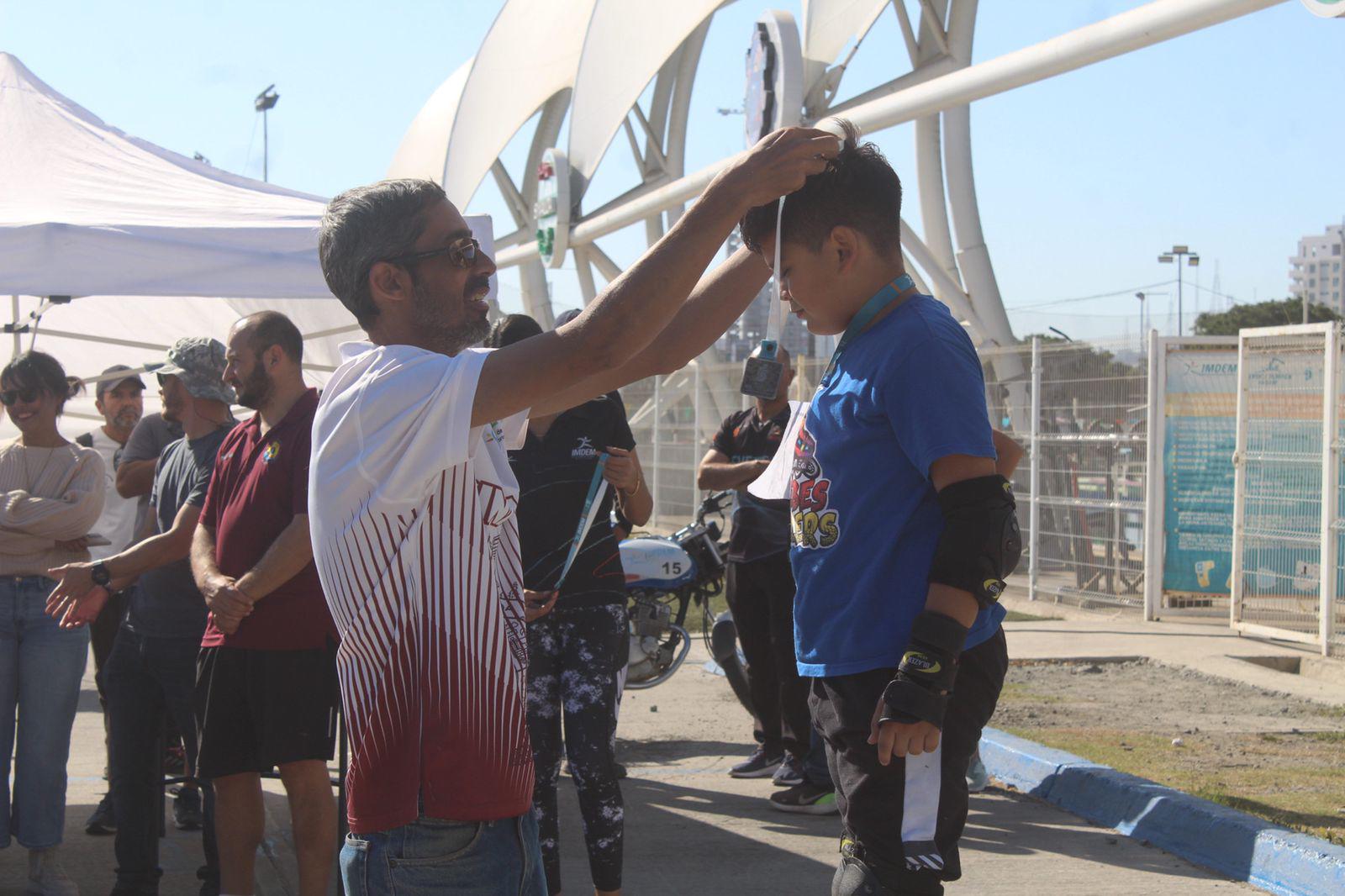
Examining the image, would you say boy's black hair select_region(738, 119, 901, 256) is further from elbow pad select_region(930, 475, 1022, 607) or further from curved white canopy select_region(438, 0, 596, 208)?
curved white canopy select_region(438, 0, 596, 208)

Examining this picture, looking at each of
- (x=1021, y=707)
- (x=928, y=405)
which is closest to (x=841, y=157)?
(x=928, y=405)

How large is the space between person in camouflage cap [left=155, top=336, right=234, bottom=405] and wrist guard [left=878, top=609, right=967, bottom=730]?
11.2 ft

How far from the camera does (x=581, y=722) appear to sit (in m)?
4.52

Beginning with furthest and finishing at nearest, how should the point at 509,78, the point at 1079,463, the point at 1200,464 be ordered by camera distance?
the point at 509,78 < the point at 1079,463 < the point at 1200,464

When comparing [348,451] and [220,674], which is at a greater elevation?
[348,451]

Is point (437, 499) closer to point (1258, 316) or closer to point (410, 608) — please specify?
point (410, 608)

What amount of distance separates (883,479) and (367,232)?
1037 mm

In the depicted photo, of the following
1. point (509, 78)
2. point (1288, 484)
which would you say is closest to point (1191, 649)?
point (1288, 484)

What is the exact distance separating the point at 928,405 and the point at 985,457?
0.45 ft

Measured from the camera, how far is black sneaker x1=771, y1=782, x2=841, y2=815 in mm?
6238

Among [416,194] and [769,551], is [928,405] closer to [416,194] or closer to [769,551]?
[416,194]

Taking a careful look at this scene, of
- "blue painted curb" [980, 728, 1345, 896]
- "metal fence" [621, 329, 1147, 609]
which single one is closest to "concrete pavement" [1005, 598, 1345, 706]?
"metal fence" [621, 329, 1147, 609]

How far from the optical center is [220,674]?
13.9 ft

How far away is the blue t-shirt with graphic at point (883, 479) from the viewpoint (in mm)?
2461
